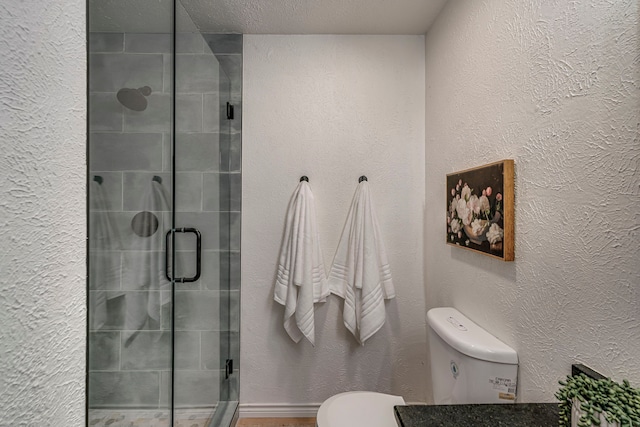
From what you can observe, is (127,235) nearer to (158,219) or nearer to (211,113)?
(158,219)

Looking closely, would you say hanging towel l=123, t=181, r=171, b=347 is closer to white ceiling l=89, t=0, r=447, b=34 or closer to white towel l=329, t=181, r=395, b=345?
white ceiling l=89, t=0, r=447, b=34

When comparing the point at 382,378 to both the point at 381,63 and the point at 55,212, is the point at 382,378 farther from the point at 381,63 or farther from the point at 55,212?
the point at 55,212

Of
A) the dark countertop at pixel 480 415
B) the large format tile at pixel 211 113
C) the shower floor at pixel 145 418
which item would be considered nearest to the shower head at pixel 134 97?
the large format tile at pixel 211 113

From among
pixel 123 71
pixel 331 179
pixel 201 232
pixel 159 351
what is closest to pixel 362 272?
pixel 331 179

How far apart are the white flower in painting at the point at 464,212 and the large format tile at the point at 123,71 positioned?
48.3 inches

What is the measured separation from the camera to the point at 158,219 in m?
1.21

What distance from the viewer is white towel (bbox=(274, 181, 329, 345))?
1.96 metres

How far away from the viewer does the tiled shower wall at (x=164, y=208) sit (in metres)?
0.86

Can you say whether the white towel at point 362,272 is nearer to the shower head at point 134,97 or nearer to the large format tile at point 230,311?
the large format tile at point 230,311

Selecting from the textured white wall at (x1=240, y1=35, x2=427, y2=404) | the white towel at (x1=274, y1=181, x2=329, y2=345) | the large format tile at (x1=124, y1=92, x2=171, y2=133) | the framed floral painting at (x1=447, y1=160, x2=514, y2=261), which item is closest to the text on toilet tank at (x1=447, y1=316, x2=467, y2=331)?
the framed floral painting at (x1=447, y1=160, x2=514, y2=261)

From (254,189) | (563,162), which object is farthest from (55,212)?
(254,189)

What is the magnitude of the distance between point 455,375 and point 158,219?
116 centimetres

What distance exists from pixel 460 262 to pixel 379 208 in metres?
0.60

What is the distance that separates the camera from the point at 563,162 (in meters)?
0.97
